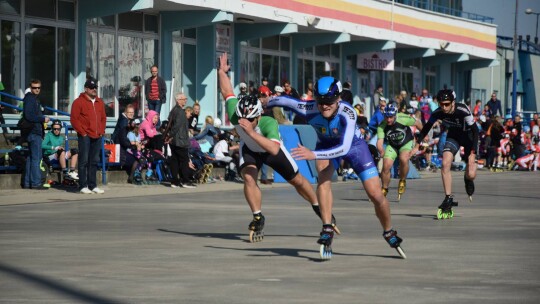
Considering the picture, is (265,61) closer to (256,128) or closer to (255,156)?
(256,128)

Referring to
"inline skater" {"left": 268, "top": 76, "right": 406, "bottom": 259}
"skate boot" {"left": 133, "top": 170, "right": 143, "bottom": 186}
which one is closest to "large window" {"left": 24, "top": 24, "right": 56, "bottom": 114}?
"skate boot" {"left": 133, "top": 170, "right": 143, "bottom": 186}

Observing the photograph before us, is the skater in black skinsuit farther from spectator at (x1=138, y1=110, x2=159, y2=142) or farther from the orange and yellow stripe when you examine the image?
the orange and yellow stripe

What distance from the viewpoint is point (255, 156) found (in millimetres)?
14359

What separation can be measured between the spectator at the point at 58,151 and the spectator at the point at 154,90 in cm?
549

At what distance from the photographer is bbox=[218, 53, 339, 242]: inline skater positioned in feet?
44.7

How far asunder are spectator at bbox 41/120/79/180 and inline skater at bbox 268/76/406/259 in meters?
11.6

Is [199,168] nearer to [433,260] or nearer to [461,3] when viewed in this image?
[433,260]

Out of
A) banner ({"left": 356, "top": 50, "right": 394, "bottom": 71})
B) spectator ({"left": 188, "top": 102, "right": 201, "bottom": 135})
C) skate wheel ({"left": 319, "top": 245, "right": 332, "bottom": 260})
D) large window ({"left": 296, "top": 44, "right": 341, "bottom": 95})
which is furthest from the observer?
banner ({"left": 356, "top": 50, "right": 394, "bottom": 71})

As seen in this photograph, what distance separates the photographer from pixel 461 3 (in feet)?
186

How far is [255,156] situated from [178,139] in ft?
35.6

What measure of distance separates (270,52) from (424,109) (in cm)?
542

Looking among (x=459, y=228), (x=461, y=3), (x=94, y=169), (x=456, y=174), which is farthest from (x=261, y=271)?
(x=461, y=3)

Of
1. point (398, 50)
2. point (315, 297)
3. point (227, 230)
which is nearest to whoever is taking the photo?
point (315, 297)

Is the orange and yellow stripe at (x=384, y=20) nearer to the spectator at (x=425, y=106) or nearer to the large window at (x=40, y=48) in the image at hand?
the spectator at (x=425, y=106)
